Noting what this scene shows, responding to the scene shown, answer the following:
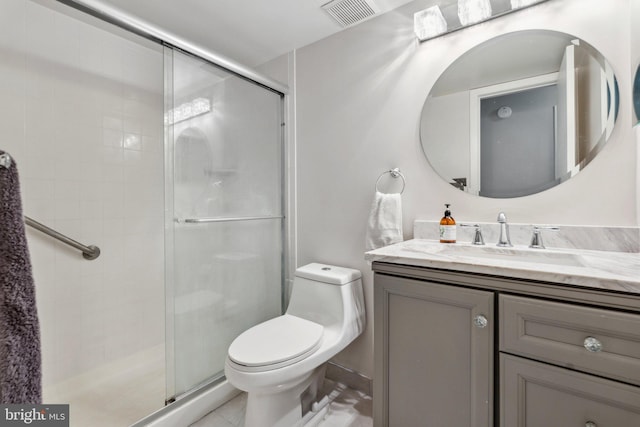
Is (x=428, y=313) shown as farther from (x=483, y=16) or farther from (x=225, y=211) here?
(x=483, y=16)

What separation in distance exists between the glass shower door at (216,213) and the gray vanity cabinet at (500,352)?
3.14 ft

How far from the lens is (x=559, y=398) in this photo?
772 millimetres

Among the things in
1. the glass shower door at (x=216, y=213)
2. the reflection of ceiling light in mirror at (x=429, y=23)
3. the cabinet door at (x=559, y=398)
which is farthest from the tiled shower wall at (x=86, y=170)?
the cabinet door at (x=559, y=398)

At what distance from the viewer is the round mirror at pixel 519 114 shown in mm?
1146

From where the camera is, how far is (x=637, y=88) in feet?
3.18

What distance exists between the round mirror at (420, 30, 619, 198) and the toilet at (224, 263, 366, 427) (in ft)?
2.68

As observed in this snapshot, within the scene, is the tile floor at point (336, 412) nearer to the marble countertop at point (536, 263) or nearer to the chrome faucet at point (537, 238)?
the marble countertop at point (536, 263)

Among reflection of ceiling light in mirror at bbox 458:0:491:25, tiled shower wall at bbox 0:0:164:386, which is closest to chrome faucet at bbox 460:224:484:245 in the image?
reflection of ceiling light in mirror at bbox 458:0:491:25

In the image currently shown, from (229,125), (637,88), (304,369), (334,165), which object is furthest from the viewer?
(334,165)

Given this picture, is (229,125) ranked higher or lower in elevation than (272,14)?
lower

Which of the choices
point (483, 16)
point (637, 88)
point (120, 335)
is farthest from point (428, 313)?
point (120, 335)

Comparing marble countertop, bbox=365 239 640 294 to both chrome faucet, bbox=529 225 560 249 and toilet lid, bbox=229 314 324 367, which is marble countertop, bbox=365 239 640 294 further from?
toilet lid, bbox=229 314 324 367

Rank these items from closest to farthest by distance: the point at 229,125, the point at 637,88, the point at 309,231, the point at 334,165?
the point at 637,88, the point at 229,125, the point at 334,165, the point at 309,231

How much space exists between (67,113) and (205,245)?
1142 mm
